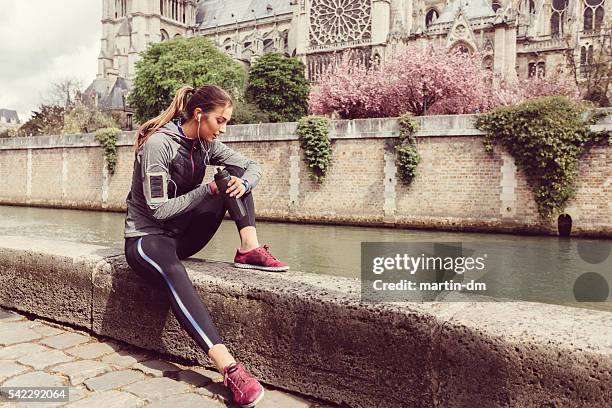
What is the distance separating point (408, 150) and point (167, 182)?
16.2m

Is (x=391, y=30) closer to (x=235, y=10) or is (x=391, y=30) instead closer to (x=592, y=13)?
(x=592, y=13)

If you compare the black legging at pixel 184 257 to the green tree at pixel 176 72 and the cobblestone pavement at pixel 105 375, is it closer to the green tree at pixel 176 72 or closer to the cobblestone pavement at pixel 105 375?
the cobblestone pavement at pixel 105 375

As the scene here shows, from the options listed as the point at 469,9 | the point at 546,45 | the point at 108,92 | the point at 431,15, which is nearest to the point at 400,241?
the point at 546,45

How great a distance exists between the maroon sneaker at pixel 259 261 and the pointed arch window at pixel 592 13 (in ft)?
140

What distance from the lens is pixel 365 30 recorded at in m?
41.1

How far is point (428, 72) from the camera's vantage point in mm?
27391

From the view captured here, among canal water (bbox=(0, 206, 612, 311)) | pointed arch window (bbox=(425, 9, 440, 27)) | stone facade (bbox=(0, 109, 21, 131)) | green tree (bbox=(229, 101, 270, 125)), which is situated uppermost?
pointed arch window (bbox=(425, 9, 440, 27))

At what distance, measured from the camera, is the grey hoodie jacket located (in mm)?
2799

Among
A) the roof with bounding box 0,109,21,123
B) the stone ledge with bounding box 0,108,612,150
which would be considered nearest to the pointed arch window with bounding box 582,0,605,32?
the stone ledge with bounding box 0,108,612,150

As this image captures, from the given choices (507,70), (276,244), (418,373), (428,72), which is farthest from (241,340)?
(507,70)

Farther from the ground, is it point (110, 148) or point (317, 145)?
point (110, 148)

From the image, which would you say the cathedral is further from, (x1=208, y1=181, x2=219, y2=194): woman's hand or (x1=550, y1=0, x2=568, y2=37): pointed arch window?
(x1=208, y1=181, x2=219, y2=194): woman's hand

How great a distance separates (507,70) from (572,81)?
364 centimetres

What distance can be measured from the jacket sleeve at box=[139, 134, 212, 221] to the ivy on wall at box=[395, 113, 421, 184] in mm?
16122
